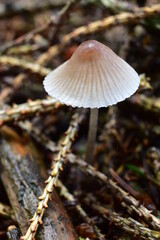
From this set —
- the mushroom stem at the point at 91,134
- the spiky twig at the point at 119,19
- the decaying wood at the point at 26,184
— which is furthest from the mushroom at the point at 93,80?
the spiky twig at the point at 119,19

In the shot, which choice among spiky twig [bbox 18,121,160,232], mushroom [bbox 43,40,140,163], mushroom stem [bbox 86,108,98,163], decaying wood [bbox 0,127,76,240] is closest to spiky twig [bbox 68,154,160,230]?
spiky twig [bbox 18,121,160,232]

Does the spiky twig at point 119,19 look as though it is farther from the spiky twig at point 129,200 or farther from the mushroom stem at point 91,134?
the spiky twig at point 129,200

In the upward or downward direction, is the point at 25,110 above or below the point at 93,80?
below

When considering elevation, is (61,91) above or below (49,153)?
above

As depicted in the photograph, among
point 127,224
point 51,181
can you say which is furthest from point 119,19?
point 127,224

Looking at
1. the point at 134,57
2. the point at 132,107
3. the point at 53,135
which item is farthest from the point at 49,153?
the point at 134,57

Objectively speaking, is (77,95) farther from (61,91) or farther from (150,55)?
(150,55)

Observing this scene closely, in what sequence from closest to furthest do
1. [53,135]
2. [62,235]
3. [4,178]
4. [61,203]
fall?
[62,235] < [61,203] < [4,178] < [53,135]

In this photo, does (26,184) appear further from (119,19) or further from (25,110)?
(119,19)
